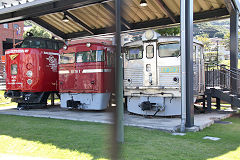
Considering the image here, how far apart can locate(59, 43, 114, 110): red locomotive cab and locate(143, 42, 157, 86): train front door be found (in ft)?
5.73

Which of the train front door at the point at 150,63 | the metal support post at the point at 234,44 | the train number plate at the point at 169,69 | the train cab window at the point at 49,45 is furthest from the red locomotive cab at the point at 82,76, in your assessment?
the metal support post at the point at 234,44

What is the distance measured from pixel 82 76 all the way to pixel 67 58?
4.32ft

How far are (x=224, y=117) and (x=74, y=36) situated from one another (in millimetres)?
10136

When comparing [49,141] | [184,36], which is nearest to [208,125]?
[184,36]

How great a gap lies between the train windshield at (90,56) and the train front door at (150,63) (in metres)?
1.86

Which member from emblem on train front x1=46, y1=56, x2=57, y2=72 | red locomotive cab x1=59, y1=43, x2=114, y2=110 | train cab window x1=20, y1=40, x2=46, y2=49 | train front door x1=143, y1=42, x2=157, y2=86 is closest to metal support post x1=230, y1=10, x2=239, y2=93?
train front door x1=143, y1=42, x2=157, y2=86

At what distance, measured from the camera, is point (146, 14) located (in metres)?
12.6

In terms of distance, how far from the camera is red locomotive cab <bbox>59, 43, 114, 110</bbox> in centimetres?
1046

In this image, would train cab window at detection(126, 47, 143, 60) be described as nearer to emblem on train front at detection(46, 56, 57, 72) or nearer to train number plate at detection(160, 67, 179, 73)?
train number plate at detection(160, 67, 179, 73)

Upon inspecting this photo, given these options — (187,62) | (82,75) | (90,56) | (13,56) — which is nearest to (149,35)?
(187,62)

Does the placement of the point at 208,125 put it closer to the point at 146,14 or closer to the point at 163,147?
the point at 163,147

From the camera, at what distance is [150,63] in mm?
9289

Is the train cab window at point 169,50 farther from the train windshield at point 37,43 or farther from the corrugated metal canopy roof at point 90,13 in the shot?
the train windshield at point 37,43

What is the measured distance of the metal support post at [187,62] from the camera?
6625 millimetres
